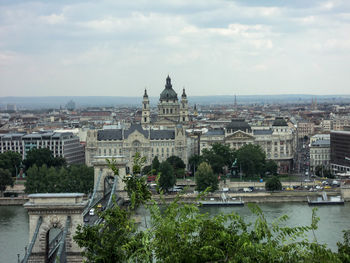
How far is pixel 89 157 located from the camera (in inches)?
2208

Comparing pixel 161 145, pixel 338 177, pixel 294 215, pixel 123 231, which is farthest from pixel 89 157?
pixel 123 231

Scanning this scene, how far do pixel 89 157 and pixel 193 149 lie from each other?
10066 millimetres

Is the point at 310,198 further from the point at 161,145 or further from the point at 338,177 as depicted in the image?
the point at 161,145

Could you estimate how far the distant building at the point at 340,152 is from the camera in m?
52.2

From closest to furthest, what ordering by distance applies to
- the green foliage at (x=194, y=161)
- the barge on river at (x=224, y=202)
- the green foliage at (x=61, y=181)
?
the barge on river at (x=224, y=202) → the green foliage at (x=61, y=181) → the green foliage at (x=194, y=161)

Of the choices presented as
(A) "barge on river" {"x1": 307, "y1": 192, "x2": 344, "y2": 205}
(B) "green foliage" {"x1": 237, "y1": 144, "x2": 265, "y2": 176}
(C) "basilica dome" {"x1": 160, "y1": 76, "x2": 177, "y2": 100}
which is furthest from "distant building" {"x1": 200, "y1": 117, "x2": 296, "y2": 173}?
(A) "barge on river" {"x1": 307, "y1": 192, "x2": 344, "y2": 205}

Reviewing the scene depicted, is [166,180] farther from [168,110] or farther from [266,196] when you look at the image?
[168,110]

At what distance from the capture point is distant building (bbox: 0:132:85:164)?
195ft

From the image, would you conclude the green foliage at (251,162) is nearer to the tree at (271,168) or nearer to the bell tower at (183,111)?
the tree at (271,168)

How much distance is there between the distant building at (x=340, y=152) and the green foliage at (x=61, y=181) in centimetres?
2069

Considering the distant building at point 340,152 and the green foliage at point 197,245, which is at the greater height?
the green foliage at point 197,245

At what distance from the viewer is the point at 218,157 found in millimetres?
50875

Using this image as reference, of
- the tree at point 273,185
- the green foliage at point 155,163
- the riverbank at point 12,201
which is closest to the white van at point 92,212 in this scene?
the riverbank at point 12,201

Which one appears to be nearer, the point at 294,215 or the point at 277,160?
the point at 294,215
